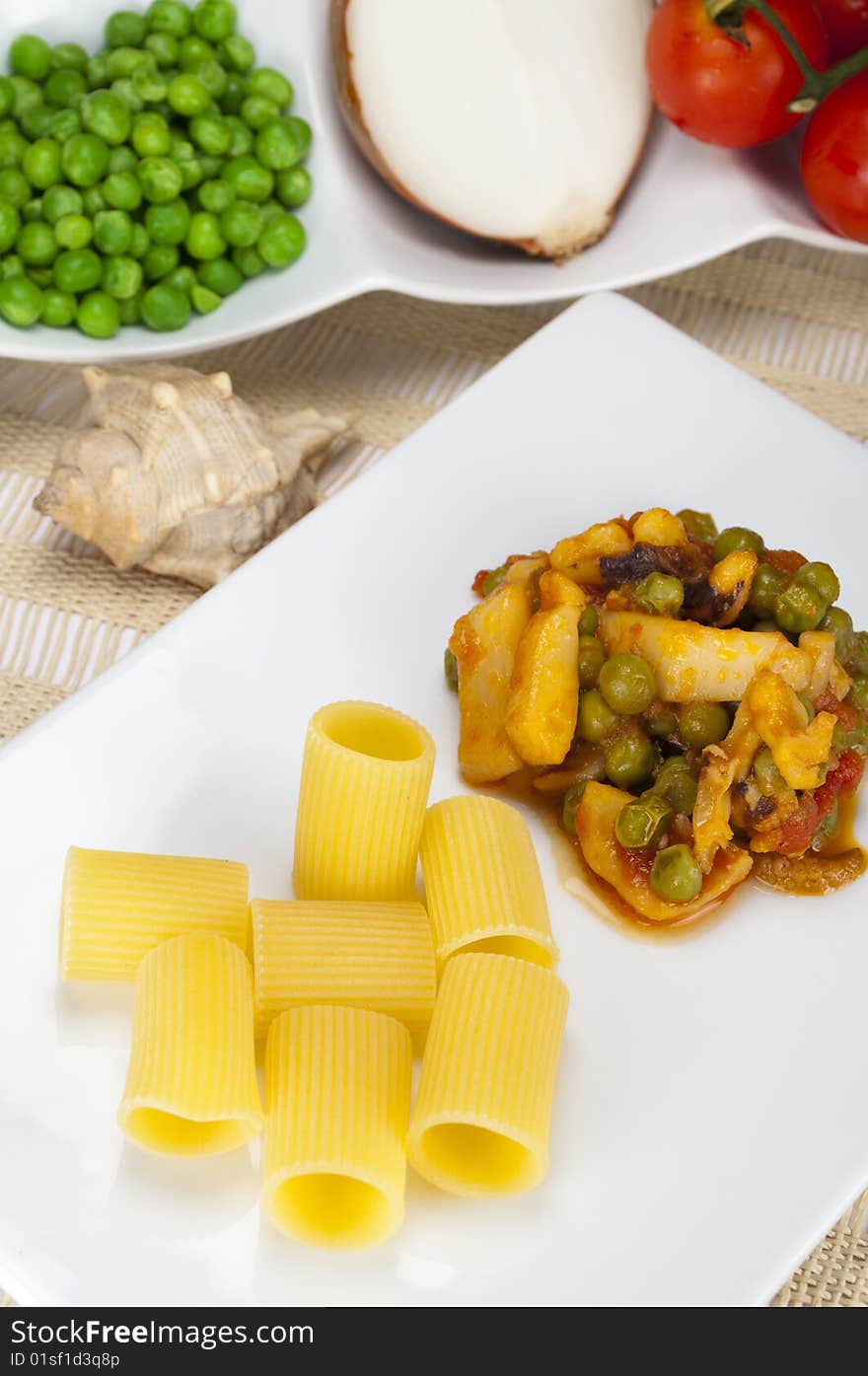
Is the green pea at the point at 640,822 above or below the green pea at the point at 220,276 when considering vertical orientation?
below

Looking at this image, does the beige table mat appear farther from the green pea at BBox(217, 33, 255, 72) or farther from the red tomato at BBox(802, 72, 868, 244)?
the green pea at BBox(217, 33, 255, 72)

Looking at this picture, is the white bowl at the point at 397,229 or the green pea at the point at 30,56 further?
the green pea at the point at 30,56

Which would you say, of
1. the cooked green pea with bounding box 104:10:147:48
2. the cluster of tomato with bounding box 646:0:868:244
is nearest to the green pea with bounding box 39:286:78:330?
the cooked green pea with bounding box 104:10:147:48

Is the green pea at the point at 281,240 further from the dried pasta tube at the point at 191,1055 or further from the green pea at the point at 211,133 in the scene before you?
the dried pasta tube at the point at 191,1055

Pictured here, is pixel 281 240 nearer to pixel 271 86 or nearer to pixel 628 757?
pixel 271 86

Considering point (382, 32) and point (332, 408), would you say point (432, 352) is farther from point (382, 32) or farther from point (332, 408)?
point (382, 32)

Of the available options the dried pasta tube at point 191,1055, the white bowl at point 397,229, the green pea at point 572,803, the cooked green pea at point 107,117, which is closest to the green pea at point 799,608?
the green pea at point 572,803
